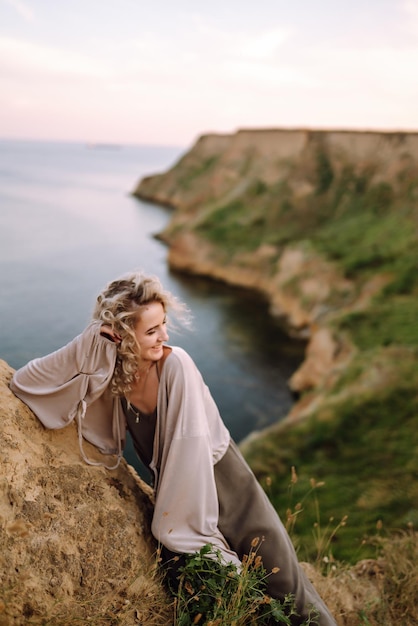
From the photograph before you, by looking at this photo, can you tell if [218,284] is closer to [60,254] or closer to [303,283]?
[303,283]

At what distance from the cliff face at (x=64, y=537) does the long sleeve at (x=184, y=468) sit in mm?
Result: 251

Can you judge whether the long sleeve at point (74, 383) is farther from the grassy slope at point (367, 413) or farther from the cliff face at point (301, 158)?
the cliff face at point (301, 158)

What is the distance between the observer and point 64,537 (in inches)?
102

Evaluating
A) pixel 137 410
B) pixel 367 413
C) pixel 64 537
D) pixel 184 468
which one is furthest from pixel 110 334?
pixel 367 413

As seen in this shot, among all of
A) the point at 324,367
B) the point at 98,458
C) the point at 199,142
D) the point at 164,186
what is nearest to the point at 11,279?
the point at 324,367

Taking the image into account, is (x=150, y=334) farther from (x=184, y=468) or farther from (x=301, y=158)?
(x=301, y=158)

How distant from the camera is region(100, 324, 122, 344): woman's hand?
2.66 m

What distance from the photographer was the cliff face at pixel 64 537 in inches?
94.0

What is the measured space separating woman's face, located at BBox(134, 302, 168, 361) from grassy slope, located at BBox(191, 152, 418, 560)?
4.07ft

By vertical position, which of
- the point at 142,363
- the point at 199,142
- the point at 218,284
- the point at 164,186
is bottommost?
the point at 218,284

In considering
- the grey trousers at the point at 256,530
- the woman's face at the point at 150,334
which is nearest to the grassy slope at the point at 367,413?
the grey trousers at the point at 256,530

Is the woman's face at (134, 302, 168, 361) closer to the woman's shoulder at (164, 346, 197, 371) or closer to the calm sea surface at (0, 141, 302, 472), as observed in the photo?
the woman's shoulder at (164, 346, 197, 371)

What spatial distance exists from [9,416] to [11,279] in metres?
15.5

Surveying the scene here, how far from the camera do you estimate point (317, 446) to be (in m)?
11.0
